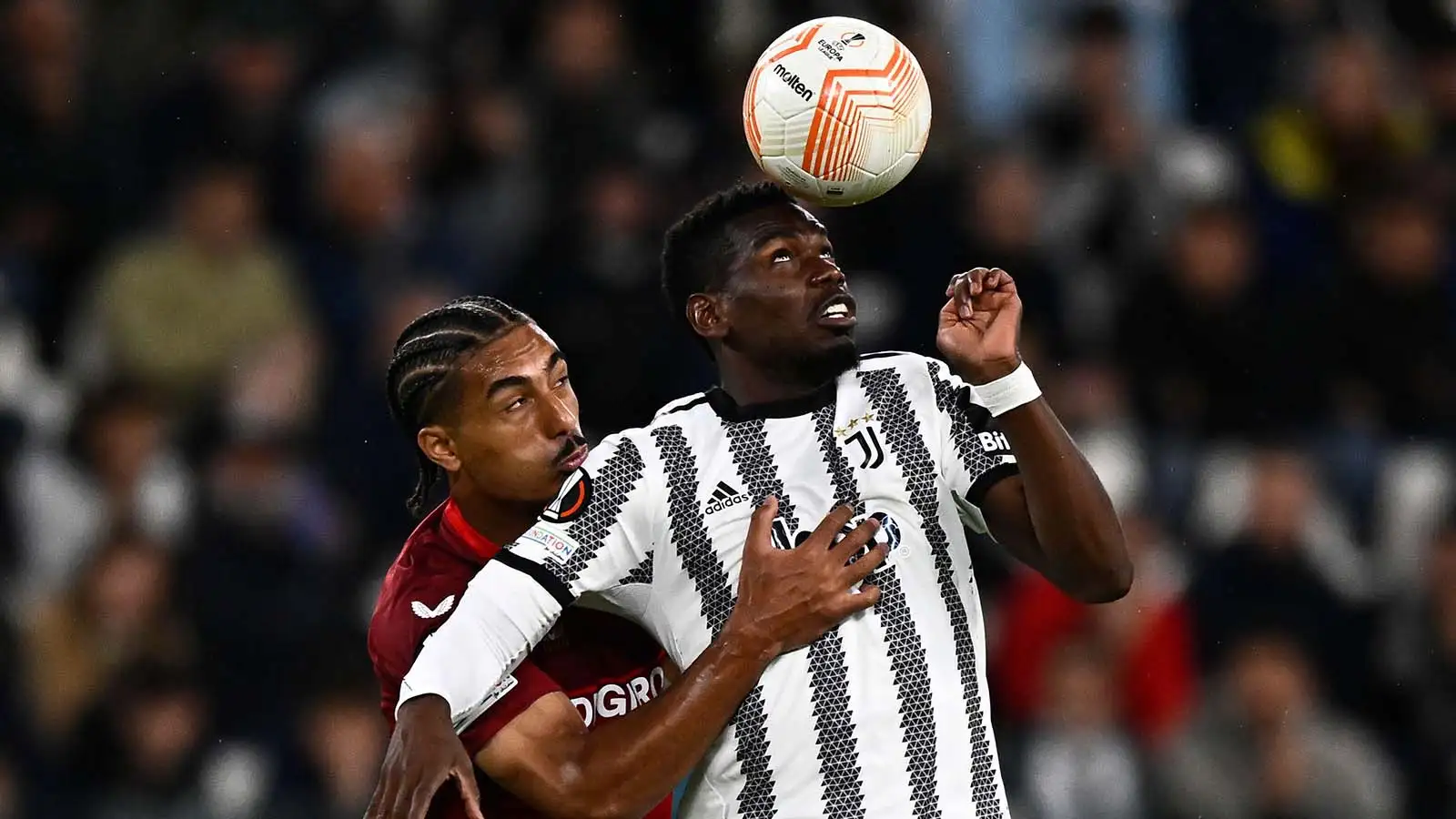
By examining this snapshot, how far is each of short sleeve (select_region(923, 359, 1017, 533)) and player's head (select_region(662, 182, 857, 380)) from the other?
230mm

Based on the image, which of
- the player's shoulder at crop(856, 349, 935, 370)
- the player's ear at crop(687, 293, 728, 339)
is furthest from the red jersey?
the player's shoulder at crop(856, 349, 935, 370)

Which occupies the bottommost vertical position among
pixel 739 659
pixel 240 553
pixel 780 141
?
pixel 240 553

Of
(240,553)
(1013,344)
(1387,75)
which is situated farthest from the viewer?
(1387,75)

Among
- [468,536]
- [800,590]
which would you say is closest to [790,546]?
[800,590]

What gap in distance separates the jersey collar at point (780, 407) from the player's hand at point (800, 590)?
0.32m

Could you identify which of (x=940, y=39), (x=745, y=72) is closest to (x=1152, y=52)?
(x=940, y=39)

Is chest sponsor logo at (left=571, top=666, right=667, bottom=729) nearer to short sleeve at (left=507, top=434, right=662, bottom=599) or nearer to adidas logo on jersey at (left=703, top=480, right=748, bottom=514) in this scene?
short sleeve at (left=507, top=434, right=662, bottom=599)

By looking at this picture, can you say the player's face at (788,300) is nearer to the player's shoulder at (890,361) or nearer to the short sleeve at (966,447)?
the player's shoulder at (890,361)

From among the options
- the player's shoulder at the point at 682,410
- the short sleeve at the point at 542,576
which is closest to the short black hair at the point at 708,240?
the player's shoulder at the point at 682,410

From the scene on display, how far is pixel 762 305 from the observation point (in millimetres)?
4414

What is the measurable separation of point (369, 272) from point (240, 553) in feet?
4.91

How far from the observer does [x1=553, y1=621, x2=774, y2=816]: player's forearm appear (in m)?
4.07

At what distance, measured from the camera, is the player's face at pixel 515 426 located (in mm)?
4547

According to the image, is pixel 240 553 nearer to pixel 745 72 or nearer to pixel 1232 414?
pixel 745 72
